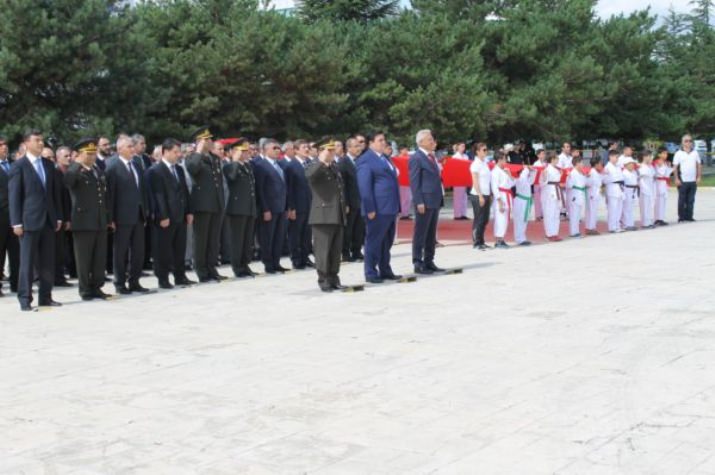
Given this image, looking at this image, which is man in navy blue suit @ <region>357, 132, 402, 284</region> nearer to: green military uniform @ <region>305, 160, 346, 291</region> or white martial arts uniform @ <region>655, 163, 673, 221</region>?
green military uniform @ <region>305, 160, 346, 291</region>

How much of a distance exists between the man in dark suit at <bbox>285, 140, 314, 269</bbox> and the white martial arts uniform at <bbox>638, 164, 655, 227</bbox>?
343 inches

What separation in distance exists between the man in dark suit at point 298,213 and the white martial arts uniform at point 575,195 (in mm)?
6233

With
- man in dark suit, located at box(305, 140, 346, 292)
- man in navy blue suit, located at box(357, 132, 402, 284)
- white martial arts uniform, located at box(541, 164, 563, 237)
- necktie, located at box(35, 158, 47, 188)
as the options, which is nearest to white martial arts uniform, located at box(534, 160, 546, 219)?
white martial arts uniform, located at box(541, 164, 563, 237)

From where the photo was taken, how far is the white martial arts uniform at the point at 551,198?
17.9 meters

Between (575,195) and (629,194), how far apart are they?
68.7 inches

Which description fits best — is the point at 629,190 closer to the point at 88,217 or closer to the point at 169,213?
the point at 169,213

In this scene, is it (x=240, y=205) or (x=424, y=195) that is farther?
(x=240, y=205)

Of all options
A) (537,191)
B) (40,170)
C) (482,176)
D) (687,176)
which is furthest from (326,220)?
(687,176)

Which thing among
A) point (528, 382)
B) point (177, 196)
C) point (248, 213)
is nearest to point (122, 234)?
point (177, 196)

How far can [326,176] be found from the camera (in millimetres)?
11547

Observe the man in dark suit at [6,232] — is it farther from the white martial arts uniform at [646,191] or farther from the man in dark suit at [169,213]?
the white martial arts uniform at [646,191]

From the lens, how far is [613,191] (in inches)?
767

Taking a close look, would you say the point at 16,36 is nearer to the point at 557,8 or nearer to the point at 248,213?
the point at 248,213

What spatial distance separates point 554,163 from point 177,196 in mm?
8856
